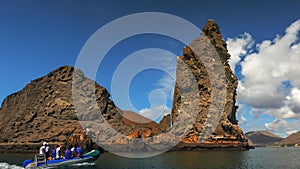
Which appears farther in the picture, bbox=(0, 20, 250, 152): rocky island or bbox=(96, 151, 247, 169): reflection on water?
bbox=(0, 20, 250, 152): rocky island

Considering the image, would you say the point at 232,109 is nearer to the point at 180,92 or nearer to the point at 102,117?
the point at 180,92

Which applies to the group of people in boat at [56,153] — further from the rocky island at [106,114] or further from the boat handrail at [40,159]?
the rocky island at [106,114]

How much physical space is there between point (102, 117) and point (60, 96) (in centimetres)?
2051

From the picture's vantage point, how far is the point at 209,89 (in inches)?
4250

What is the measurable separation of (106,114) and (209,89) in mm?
49126

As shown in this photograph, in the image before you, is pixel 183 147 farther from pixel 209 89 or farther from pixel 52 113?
pixel 52 113

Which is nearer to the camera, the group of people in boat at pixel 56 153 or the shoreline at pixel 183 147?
the group of people in boat at pixel 56 153

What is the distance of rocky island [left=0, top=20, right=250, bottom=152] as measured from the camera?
3844 inches

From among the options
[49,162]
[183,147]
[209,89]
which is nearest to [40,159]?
[49,162]

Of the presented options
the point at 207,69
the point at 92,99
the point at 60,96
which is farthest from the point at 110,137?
the point at 207,69

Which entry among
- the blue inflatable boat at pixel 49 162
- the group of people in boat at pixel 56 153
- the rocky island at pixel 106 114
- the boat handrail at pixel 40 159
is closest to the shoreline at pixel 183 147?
the rocky island at pixel 106 114

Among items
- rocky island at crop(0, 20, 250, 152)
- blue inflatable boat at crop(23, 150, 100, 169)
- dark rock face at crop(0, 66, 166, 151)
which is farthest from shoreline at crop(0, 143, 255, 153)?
blue inflatable boat at crop(23, 150, 100, 169)

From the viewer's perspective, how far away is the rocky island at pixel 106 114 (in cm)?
9762

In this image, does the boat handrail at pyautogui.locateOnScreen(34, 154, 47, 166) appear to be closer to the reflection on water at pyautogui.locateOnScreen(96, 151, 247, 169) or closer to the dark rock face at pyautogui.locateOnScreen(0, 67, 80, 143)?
the reflection on water at pyautogui.locateOnScreen(96, 151, 247, 169)
